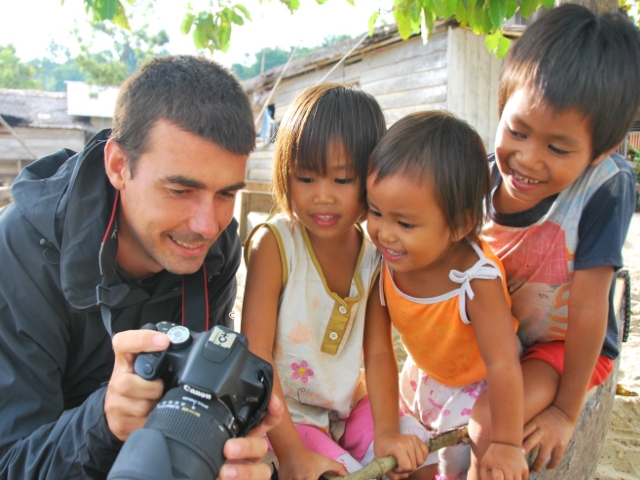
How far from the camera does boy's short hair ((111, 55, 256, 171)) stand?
5.64 feet

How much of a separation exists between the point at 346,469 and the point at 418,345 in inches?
20.1

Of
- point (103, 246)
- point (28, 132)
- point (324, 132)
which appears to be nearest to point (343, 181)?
point (324, 132)

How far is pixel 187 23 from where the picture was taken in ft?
11.8

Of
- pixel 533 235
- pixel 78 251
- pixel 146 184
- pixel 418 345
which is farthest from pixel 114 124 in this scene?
pixel 533 235

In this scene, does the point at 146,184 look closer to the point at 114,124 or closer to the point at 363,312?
the point at 114,124

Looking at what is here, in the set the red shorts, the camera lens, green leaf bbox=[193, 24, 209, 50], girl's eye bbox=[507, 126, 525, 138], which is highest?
green leaf bbox=[193, 24, 209, 50]

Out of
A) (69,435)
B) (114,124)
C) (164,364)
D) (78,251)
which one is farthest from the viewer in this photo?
(114,124)

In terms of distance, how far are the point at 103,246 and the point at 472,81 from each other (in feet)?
24.8

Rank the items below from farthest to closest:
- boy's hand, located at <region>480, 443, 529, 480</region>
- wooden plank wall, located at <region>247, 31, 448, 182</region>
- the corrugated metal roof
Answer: the corrugated metal roof < wooden plank wall, located at <region>247, 31, 448, 182</region> < boy's hand, located at <region>480, 443, 529, 480</region>

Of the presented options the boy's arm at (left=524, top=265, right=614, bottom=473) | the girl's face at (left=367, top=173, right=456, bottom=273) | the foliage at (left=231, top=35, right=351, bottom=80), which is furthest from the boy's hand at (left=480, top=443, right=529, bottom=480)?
the foliage at (left=231, top=35, right=351, bottom=80)

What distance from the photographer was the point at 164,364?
3.91 feet

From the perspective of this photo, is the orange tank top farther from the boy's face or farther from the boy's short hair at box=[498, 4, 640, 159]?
the boy's short hair at box=[498, 4, 640, 159]

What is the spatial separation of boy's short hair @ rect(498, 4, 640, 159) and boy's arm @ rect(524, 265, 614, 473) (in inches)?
17.2

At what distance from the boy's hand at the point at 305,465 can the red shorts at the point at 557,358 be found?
32.9 inches
